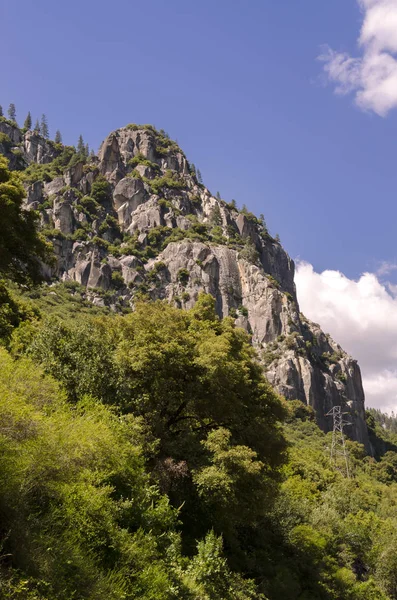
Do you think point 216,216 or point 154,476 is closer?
point 154,476

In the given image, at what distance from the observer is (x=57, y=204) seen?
13138 cm

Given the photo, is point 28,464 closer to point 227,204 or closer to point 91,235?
point 91,235

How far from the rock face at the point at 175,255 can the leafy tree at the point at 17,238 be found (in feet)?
292

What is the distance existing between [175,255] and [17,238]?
376ft

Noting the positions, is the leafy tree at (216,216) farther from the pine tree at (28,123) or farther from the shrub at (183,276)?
the pine tree at (28,123)

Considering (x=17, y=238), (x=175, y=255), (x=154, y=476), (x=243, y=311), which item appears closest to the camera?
(x=154, y=476)

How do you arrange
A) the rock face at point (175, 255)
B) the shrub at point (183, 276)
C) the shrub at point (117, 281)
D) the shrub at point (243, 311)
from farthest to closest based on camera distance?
1. the shrub at point (243, 311)
2. the shrub at point (183, 276)
3. the shrub at point (117, 281)
4. the rock face at point (175, 255)

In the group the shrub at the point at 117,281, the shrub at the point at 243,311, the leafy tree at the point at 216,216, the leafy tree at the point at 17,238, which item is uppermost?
the leafy tree at the point at 216,216

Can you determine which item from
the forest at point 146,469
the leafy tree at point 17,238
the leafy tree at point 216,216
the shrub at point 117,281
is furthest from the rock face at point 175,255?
the leafy tree at point 17,238

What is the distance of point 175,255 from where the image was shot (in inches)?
5276

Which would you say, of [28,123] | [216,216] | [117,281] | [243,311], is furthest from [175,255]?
[28,123]

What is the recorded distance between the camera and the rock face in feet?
401

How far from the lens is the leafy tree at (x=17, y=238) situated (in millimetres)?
19516

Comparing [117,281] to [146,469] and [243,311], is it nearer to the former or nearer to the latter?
[243,311]
